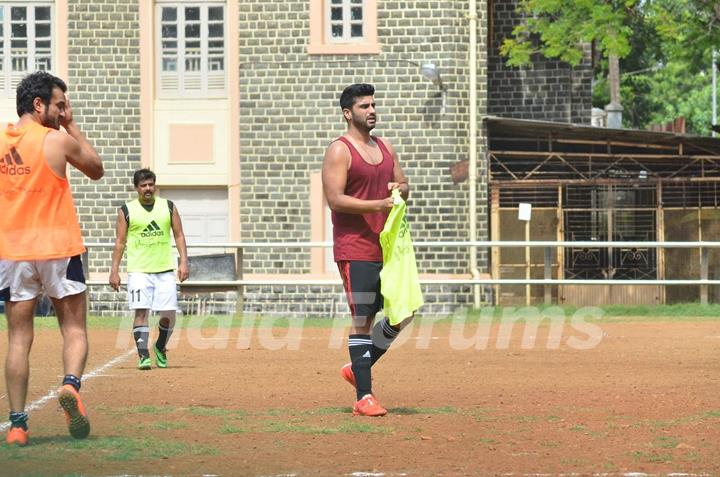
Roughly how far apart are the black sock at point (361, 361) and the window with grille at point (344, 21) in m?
18.7

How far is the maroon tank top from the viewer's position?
1018 centimetres

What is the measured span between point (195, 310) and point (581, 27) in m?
8.39

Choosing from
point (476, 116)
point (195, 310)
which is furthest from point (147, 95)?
point (476, 116)

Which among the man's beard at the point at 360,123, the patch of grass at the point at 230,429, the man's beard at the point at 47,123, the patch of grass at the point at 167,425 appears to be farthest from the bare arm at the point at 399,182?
the man's beard at the point at 47,123

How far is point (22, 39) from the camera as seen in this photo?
2894 centimetres

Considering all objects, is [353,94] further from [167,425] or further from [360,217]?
[167,425]

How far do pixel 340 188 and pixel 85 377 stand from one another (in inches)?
165

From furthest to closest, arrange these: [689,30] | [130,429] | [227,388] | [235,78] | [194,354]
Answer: [235,78], [689,30], [194,354], [227,388], [130,429]

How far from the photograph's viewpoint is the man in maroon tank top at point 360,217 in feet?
33.1

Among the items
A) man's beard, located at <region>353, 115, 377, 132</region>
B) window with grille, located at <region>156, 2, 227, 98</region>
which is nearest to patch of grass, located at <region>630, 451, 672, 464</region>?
man's beard, located at <region>353, 115, 377, 132</region>

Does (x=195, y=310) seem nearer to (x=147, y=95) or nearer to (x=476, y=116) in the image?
(x=147, y=95)

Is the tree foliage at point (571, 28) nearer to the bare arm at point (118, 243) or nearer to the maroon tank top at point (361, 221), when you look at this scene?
the bare arm at point (118, 243)

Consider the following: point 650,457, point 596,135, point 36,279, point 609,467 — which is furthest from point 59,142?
point 596,135

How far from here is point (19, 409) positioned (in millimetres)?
8719
